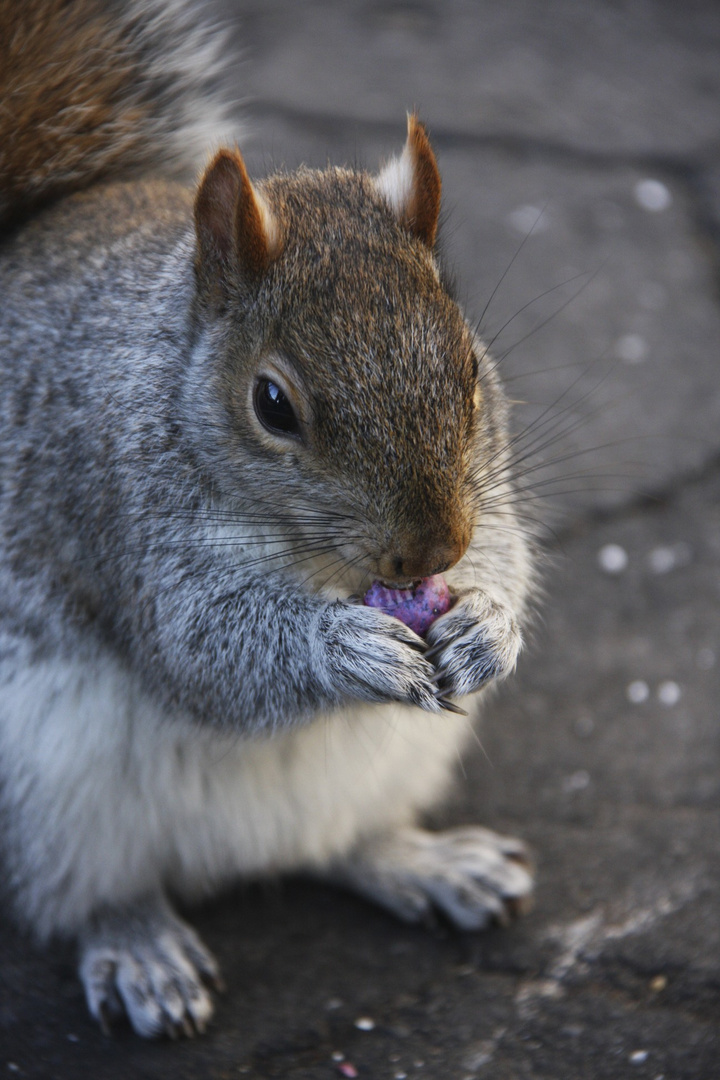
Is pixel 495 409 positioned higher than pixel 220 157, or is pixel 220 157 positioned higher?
pixel 220 157

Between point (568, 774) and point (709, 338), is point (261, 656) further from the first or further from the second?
point (709, 338)

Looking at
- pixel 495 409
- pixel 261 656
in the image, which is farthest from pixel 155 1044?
pixel 495 409

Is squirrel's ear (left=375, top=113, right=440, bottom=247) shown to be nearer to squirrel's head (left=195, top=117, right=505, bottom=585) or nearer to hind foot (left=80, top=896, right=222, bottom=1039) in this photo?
squirrel's head (left=195, top=117, right=505, bottom=585)

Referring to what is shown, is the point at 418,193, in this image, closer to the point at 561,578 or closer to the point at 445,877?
the point at 445,877

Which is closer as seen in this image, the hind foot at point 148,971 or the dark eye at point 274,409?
the dark eye at point 274,409

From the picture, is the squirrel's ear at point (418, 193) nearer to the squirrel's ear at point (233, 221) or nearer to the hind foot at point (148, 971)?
the squirrel's ear at point (233, 221)

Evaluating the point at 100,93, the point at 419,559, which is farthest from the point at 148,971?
the point at 100,93

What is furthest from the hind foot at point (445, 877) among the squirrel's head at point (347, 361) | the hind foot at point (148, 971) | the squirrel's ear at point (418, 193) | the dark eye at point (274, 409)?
the squirrel's ear at point (418, 193)
